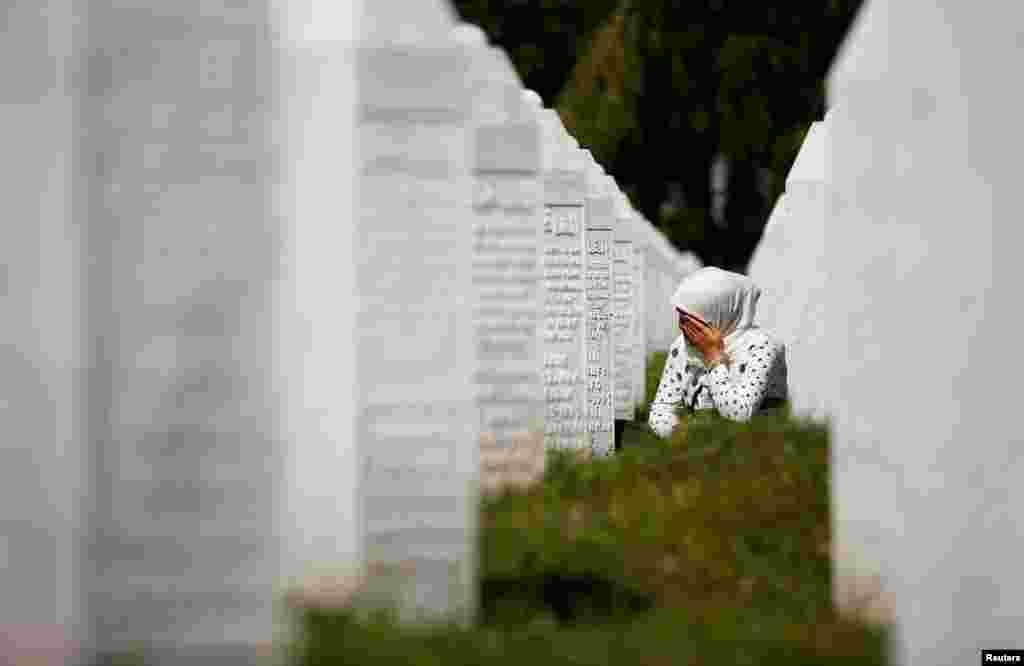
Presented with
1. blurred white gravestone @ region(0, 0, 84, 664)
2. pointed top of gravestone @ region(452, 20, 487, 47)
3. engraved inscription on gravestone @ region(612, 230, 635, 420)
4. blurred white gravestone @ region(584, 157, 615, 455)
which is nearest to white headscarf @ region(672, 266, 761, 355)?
blurred white gravestone @ region(584, 157, 615, 455)

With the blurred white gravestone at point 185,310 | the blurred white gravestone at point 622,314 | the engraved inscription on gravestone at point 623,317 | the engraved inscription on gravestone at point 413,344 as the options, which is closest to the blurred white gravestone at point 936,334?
the engraved inscription on gravestone at point 413,344

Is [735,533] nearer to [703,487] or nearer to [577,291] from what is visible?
[703,487]

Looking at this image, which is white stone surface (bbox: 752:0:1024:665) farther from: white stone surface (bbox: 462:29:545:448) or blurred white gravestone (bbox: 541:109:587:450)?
blurred white gravestone (bbox: 541:109:587:450)

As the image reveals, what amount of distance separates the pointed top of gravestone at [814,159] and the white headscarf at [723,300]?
0.86m

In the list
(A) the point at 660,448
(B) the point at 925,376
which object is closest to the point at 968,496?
(B) the point at 925,376

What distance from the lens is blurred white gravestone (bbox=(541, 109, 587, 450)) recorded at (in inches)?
361

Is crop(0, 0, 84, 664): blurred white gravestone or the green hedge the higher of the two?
crop(0, 0, 84, 664): blurred white gravestone

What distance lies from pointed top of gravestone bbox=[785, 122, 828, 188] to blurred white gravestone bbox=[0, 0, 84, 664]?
5.89m

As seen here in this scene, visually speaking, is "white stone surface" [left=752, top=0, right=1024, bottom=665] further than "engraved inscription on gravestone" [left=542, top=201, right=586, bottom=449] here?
No

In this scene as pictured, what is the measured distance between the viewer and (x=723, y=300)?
1092 centimetres

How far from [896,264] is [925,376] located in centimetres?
38

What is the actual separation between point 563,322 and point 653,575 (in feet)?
11.0

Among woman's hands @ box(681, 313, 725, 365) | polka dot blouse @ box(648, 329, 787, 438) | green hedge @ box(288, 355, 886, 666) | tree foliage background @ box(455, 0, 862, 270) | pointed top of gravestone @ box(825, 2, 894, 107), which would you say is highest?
tree foliage background @ box(455, 0, 862, 270)

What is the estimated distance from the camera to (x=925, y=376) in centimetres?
546
